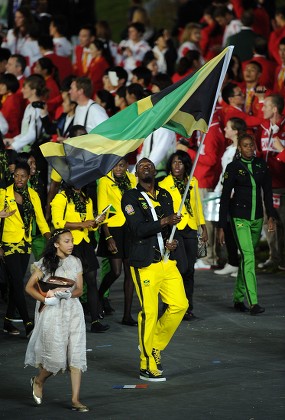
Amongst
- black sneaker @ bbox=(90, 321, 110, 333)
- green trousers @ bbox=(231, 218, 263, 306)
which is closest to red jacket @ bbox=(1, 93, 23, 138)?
green trousers @ bbox=(231, 218, 263, 306)

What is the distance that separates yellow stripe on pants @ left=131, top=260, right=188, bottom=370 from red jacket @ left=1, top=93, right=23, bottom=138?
8.40 m

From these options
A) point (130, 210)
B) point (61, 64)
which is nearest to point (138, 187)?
point (130, 210)

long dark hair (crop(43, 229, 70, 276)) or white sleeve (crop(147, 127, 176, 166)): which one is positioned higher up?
white sleeve (crop(147, 127, 176, 166))

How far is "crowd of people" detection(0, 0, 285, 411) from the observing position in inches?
473

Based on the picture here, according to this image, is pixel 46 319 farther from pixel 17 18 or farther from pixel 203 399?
pixel 17 18

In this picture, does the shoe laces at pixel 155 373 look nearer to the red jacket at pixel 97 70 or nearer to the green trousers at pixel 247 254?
the green trousers at pixel 247 254

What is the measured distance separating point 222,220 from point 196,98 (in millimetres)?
2784

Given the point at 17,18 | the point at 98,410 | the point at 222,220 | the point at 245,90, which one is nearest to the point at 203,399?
the point at 98,410

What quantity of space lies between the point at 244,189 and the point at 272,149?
2450 mm

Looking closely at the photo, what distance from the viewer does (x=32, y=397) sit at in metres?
11.3

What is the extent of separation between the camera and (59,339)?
35.8ft

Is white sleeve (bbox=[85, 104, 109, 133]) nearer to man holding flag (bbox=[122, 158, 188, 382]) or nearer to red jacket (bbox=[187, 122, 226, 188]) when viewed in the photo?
red jacket (bbox=[187, 122, 226, 188])

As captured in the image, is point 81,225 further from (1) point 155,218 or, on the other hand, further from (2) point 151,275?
(2) point 151,275

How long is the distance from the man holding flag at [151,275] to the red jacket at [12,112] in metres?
8.10
